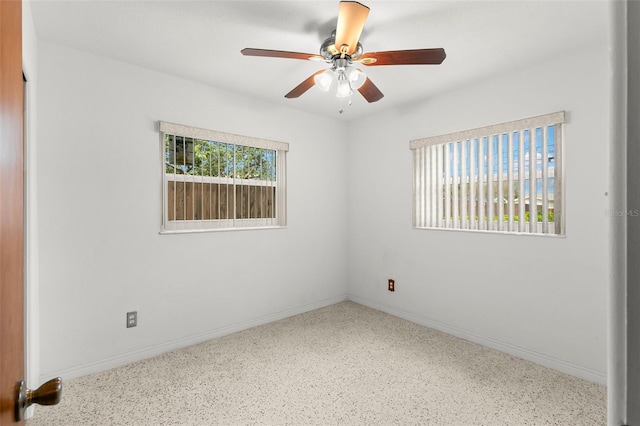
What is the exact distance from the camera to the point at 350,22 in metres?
1.62

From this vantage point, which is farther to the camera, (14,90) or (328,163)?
(328,163)

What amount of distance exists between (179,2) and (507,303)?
129 inches

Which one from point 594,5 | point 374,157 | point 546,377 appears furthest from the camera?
point 374,157

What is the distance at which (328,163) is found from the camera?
404 cm

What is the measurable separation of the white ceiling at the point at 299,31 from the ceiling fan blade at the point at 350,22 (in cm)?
24

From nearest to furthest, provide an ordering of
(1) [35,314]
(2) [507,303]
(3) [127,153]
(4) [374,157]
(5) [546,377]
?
(1) [35,314]
(5) [546,377]
(3) [127,153]
(2) [507,303]
(4) [374,157]

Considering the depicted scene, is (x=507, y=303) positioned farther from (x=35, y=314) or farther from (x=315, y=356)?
(x=35, y=314)

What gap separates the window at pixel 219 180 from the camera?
2871 mm

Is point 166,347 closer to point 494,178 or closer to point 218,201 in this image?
point 218,201

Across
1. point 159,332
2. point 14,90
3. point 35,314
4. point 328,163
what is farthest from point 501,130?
point 35,314

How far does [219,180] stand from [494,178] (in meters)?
2.61

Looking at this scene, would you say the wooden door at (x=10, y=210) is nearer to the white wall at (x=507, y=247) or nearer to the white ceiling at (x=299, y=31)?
the white ceiling at (x=299, y=31)

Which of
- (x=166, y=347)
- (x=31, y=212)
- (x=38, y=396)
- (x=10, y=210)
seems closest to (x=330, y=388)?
(x=166, y=347)

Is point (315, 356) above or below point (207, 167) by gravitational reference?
below
